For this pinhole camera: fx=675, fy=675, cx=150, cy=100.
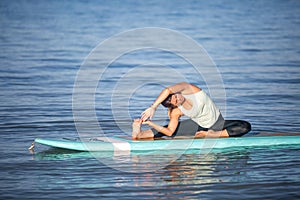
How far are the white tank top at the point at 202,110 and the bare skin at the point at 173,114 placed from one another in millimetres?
65

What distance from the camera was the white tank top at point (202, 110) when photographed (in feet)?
33.4

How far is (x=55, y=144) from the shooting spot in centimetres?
1024

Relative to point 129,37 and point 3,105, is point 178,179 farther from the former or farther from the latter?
point 129,37

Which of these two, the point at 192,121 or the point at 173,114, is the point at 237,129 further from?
the point at 173,114

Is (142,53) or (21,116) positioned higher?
(142,53)

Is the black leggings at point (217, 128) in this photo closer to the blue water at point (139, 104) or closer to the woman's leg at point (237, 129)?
the woman's leg at point (237, 129)

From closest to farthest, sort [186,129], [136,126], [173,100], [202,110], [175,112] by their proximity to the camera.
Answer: [173,100] → [175,112] → [136,126] → [202,110] → [186,129]

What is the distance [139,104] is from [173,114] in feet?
14.9

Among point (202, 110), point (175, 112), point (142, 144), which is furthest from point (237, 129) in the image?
point (142, 144)

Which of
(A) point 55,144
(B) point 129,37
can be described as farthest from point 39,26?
(A) point 55,144

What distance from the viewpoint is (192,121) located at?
10.6 meters

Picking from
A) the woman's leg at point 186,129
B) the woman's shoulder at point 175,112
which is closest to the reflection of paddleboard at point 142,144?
the woman's leg at point 186,129

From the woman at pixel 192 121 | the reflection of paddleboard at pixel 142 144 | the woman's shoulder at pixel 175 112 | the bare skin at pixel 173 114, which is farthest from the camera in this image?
the reflection of paddleboard at pixel 142 144

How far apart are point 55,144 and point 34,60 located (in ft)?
37.3
